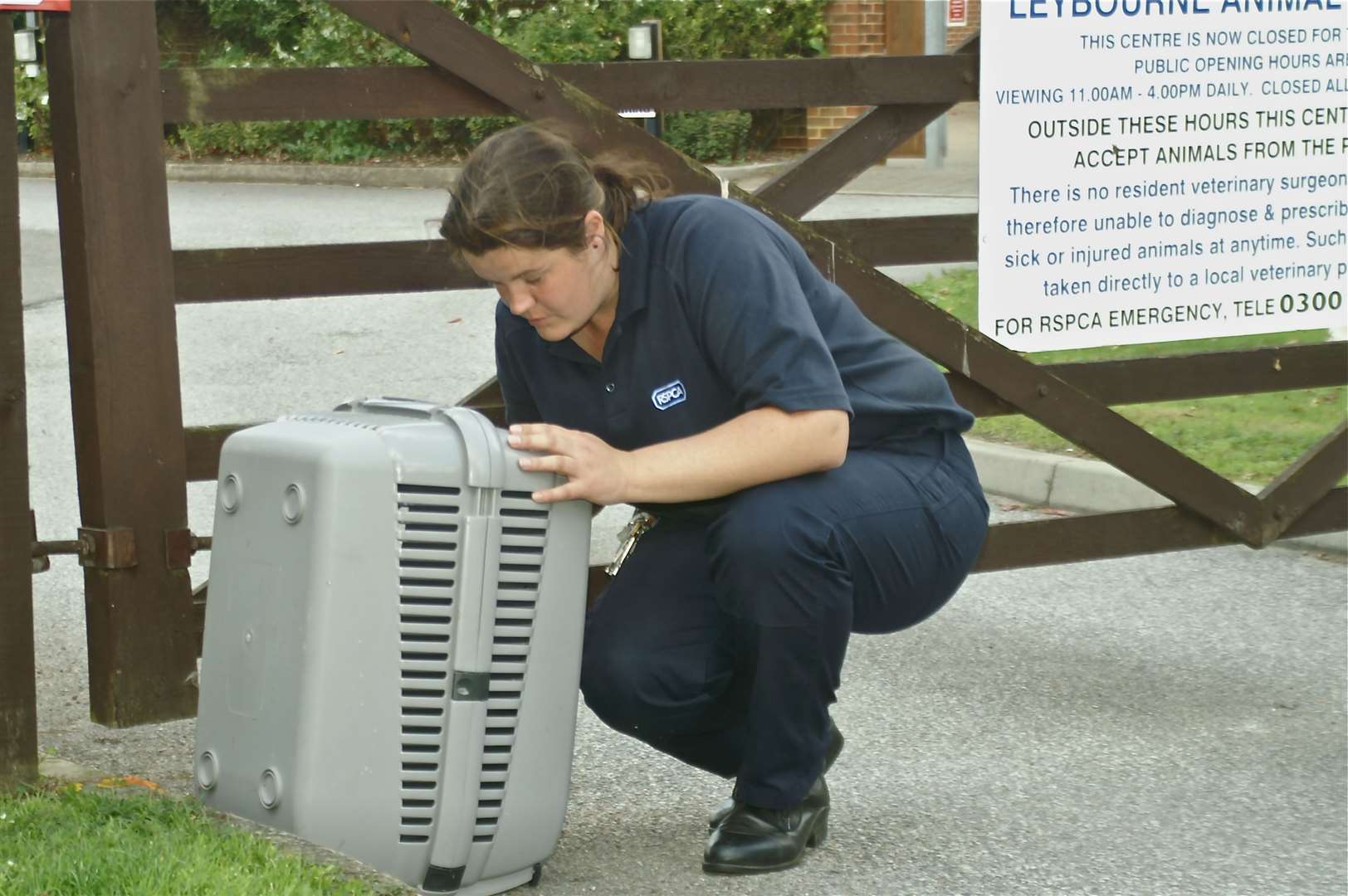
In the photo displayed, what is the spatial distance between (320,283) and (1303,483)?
91.8 inches

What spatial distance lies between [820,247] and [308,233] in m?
9.12

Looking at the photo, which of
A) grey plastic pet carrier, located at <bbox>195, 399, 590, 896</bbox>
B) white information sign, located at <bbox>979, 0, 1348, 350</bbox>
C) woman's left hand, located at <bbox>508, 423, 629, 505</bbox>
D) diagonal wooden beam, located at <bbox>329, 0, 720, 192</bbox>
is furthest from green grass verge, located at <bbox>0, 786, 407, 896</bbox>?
white information sign, located at <bbox>979, 0, 1348, 350</bbox>

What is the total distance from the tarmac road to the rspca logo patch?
801mm

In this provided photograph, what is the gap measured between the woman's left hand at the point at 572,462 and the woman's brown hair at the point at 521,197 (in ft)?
0.98

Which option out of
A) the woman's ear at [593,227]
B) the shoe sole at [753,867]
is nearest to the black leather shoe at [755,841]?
the shoe sole at [753,867]

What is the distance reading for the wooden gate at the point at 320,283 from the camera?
10.6 feet

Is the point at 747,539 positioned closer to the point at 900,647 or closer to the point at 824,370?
the point at 824,370

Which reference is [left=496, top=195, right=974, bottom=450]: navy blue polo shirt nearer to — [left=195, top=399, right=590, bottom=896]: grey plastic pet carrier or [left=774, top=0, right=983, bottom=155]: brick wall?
[left=195, top=399, right=590, bottom=896]: grey plastic pet carrier

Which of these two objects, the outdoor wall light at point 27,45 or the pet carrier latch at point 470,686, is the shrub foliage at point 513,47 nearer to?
the outdoor wall light at point 27,45

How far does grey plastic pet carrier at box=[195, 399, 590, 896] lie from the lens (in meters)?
2.54

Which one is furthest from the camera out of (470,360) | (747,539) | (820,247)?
(470,360)

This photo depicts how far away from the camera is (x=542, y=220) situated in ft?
9.00

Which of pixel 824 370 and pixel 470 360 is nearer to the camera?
pixel 824 370

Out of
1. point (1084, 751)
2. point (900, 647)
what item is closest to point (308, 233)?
point (900, 647)
